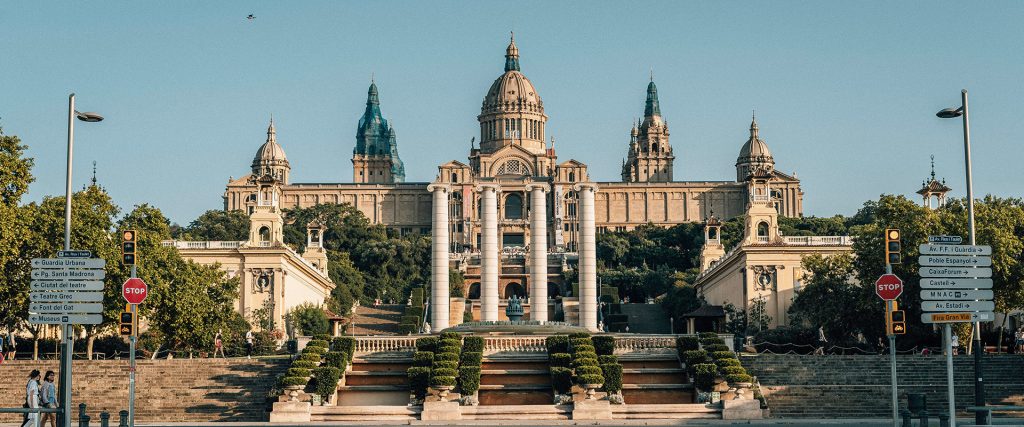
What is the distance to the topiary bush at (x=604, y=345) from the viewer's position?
196 feet

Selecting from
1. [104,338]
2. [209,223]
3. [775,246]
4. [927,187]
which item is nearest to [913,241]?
[927,187]

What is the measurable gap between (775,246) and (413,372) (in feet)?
158

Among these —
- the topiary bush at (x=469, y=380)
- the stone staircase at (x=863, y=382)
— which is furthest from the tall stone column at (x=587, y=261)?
the topiary bush at (x=469, y=380)

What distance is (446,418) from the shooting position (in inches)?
2039

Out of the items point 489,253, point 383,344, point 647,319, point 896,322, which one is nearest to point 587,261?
point 489,253

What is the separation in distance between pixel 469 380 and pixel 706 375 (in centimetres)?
909

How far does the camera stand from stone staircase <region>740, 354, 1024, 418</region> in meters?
54.0

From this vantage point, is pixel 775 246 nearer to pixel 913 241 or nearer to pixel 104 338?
pixel 913 241

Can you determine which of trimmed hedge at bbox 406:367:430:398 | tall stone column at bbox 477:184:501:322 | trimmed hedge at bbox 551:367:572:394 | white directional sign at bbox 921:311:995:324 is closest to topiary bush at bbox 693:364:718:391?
trimmed hedge at bbox 551:367:572:394

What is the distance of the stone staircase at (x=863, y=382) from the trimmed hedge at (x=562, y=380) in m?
7.76

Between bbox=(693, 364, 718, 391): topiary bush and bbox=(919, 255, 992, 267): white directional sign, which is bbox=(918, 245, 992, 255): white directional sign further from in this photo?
bbox=(693, 364, 718, 391): topiary bush

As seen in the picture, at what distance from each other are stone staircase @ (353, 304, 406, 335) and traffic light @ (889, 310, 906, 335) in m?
71.0

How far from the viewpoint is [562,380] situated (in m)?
54.5

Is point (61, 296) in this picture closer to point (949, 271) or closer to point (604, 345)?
point (949, 271)
